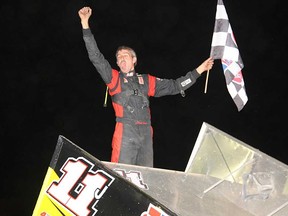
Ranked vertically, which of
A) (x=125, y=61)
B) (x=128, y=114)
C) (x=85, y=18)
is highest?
(x=85, y=18)

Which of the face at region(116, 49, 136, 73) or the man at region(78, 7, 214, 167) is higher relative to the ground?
the face at region(116, 49, 136, 73)

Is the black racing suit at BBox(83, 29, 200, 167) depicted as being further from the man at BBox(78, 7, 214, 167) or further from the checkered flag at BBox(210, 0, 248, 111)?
the checkered flag at BBox(210, 0, 248, 111)

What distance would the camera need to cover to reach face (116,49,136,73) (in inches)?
111

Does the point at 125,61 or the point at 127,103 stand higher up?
the point at 125,61

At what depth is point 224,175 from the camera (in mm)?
2312

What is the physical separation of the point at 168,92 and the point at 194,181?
2.44ft

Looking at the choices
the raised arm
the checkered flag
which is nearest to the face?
the raised arm

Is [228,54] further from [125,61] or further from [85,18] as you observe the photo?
[85,18]

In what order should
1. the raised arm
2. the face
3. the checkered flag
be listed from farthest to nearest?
the checkered flag, the face, the raised arm

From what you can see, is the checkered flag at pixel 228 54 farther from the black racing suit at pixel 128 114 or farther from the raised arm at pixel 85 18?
the raised arm at pixel 85 18

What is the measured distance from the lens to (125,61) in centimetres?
281

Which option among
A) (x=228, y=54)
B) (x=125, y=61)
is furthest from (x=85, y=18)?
(x=228, y=54)

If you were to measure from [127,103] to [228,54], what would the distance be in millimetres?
715

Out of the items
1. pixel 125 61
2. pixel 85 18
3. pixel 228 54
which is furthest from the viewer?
pixel 228 54
